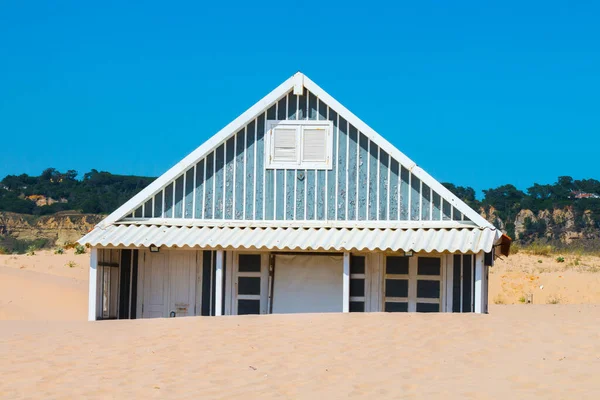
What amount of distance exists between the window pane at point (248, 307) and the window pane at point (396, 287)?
277cm

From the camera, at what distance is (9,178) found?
8062cm

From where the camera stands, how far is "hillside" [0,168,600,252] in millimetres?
55406

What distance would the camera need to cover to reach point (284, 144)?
19812mm

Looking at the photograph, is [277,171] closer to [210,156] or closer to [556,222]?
[210,156]

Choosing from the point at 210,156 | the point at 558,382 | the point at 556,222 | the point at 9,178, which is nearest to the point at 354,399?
the point at 558,382

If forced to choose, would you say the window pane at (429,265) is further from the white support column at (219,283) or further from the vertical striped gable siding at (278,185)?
the white support column at (219,283)

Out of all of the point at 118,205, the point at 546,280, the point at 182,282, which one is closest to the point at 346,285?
the point at 182,282

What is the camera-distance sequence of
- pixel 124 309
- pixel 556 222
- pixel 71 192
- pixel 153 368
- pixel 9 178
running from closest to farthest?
pixel 153 368 → pixel 124 309 → pixel 556 222 → pixel 71 192 → pixel 9 178

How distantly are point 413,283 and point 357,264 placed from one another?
4.08 ft

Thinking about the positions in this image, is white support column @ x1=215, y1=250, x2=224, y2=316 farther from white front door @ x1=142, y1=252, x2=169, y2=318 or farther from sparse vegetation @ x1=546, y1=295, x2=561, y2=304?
sparse vegetation @ x1=546, y1=295, x2=561, y2=304

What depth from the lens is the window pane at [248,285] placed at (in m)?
20.1

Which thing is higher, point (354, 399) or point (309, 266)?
A: point (309, 266)

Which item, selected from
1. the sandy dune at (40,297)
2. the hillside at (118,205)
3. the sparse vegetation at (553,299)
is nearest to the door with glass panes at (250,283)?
the sandy dune at (40,297)

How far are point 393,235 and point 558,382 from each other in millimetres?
8098
